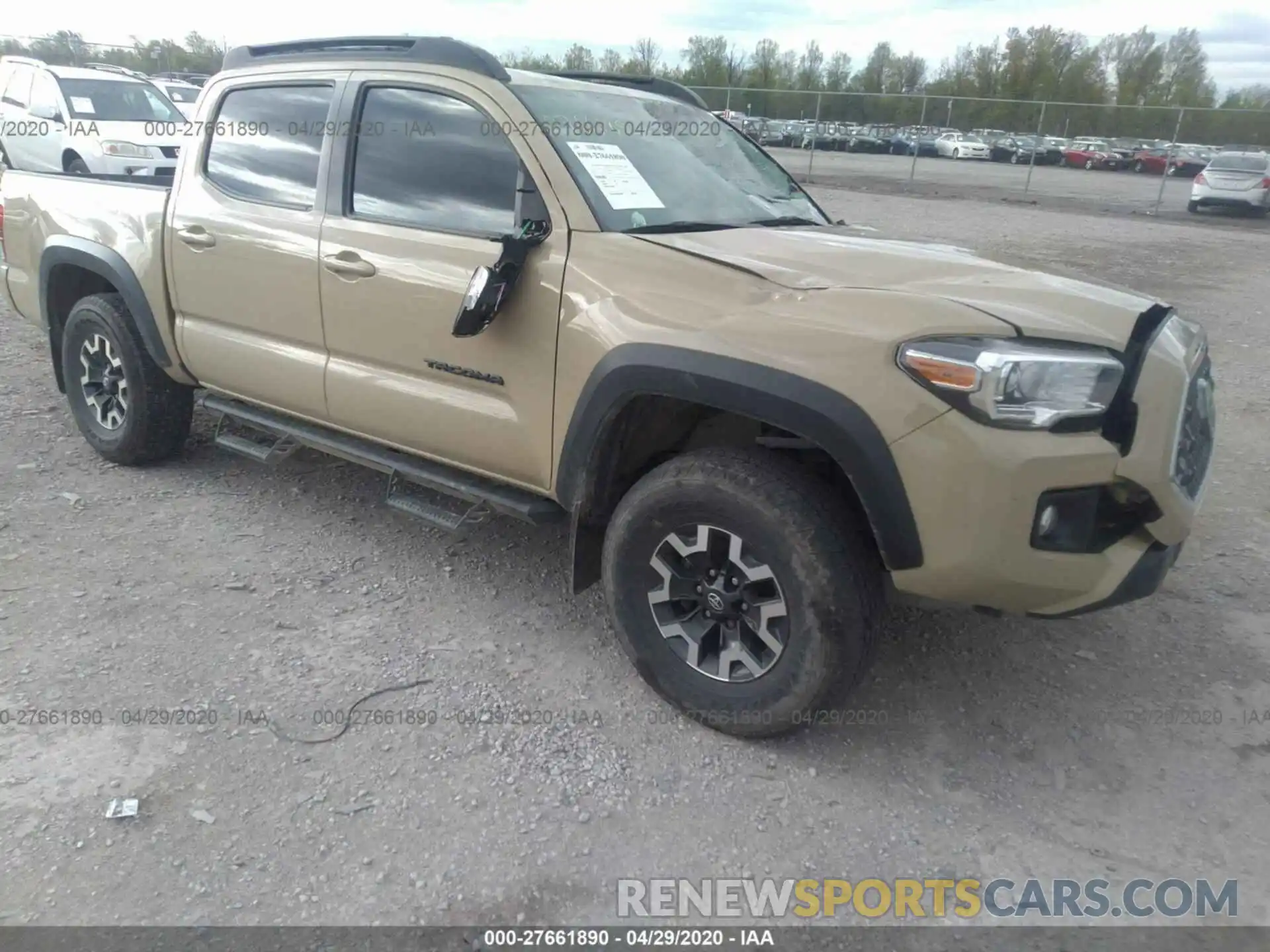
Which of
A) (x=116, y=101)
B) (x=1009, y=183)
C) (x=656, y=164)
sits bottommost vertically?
(x=1009, y=183)

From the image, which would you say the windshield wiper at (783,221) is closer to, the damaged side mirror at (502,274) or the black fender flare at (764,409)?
the damaged side mirror at (502,274)

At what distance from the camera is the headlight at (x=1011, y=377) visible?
2.41 metres

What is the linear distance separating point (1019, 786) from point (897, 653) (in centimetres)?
75

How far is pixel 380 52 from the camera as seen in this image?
3.77 metres

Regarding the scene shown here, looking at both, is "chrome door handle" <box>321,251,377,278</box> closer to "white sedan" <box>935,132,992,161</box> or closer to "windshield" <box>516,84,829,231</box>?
"windshield" <box>516,84,829,231</box>

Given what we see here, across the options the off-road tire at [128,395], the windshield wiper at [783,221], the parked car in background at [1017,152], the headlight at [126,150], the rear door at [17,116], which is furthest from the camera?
the parked car in background at [1017,152]

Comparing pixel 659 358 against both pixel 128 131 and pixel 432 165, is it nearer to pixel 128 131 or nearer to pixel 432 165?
pixel 432 165

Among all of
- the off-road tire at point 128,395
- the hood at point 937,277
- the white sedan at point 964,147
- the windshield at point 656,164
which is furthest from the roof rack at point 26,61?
the white sedan at point 964,147

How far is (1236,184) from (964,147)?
39.2 feet

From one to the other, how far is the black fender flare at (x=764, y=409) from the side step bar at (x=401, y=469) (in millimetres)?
363

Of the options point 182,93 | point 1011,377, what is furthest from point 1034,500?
point 182,93

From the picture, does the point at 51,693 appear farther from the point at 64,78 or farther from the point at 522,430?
the point at 64,78

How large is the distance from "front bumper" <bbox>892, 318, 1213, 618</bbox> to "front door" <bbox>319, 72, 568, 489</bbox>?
126 centimetres

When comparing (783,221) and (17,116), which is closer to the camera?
(783,221)
